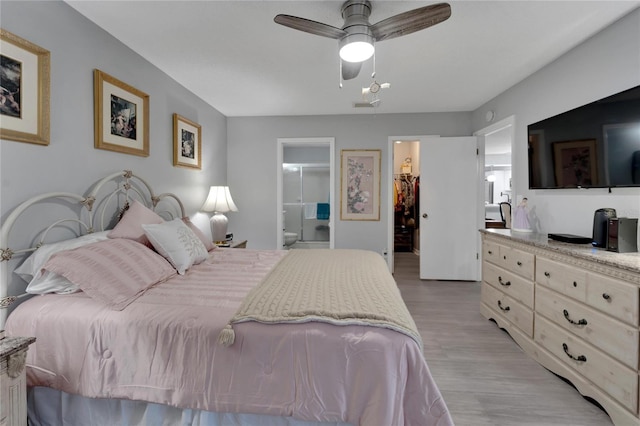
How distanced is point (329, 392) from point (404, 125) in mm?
3886

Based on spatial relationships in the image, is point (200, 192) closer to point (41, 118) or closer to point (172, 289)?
point (41, 118)

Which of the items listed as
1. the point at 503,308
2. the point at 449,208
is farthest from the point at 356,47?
the point at 449,208

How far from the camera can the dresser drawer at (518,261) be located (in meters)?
2.17

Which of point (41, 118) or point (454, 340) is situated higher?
point (41, 118)

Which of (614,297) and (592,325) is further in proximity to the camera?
(592,325)

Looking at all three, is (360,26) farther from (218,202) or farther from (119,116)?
(218,202)

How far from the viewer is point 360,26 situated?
1.70 meters

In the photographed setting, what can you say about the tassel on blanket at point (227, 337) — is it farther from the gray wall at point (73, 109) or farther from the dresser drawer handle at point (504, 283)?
the dresser drawer handle at point (504, 283)

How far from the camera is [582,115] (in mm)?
2092

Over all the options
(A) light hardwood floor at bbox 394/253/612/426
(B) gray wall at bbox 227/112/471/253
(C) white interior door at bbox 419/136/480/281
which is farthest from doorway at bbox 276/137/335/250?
(A) light hardwood floor at bbox 394/253/612/426

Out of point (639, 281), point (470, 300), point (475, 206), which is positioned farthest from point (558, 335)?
point (475, 206)

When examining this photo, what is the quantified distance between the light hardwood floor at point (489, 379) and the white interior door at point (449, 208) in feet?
3.48

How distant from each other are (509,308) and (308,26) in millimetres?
2709

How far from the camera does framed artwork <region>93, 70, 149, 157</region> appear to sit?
200 centimetres
